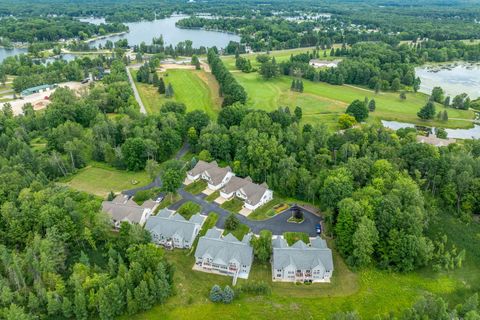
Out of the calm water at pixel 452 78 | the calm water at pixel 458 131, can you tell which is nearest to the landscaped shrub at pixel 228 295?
the calm water at pixel 458 131

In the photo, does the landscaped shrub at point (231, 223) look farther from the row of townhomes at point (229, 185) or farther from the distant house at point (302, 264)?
the distant house at point (302, 264)

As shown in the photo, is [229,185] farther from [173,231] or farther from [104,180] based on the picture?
[104,180]

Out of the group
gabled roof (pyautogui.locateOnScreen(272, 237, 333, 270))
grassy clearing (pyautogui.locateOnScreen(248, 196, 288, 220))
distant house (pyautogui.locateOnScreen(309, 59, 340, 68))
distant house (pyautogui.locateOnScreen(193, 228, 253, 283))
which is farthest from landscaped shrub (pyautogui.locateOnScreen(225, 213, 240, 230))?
distant house (pyautogui.locateOnScreen(309, 59, 340, 68))

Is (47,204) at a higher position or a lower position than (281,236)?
higher

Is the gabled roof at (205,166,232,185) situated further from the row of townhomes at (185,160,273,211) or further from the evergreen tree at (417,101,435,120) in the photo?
the evergreen tree at (417,101,435,120)

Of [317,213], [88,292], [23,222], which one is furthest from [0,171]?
[317,213]

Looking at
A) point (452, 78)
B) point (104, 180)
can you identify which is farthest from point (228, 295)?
point (452, 78)

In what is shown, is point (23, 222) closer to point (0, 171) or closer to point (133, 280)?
point (0, 171)
